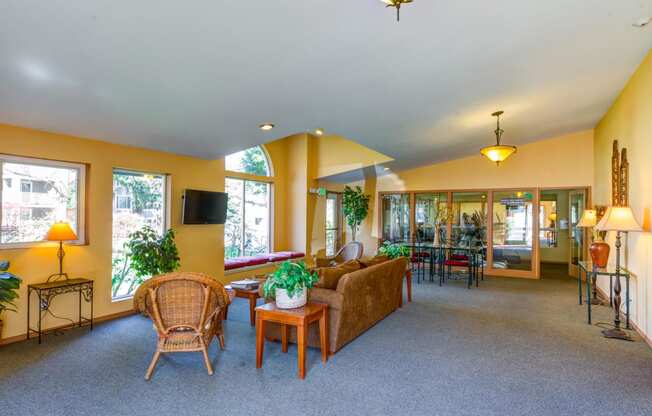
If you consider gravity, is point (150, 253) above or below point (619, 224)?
below

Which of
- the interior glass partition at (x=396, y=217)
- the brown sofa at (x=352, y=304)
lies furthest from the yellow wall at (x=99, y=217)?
the interior glass partition at (x=396, y=217)

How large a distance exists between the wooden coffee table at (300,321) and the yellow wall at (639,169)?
353 centimetres

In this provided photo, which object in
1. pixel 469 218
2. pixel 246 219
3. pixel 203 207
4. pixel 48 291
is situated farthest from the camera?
pixel 469 218

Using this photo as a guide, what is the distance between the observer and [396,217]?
9875mm

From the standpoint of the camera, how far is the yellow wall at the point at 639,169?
13.9ft

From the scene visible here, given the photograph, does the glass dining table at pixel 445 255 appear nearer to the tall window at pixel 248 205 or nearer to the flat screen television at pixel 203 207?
the tall window at pixel 248 205

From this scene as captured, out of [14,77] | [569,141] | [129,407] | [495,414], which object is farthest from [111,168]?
[569,141]

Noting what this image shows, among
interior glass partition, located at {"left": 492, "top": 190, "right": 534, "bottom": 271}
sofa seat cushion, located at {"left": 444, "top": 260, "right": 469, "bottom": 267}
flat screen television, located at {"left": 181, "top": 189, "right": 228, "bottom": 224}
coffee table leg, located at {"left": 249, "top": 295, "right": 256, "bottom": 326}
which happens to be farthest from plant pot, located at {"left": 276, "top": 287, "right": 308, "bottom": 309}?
interior glass partition, located at {"left": 492, "top": 190, "right": 534, "bottom": 271}

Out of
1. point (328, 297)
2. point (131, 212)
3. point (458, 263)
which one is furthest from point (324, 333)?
point (458, 263)

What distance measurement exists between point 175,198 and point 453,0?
4.59 meters

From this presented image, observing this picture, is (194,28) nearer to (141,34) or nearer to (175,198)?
(141,34)

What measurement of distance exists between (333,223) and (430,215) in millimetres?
2463

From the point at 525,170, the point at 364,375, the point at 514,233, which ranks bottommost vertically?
the point at 364,375

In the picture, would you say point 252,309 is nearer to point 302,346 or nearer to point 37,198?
point 302,346
